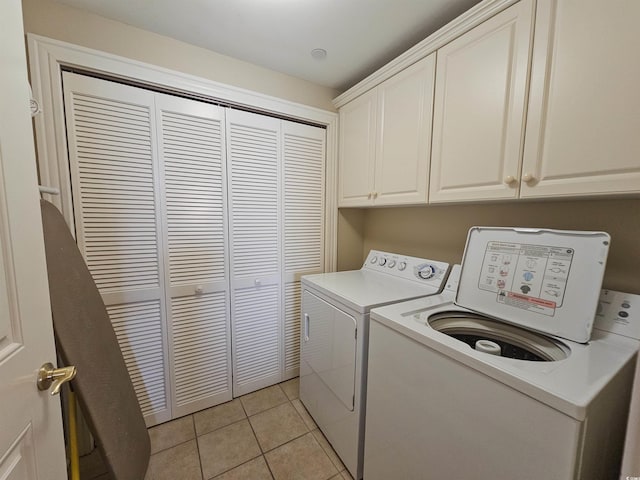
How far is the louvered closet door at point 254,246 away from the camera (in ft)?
5.89

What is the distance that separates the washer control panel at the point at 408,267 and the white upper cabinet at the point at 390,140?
0.47 meters

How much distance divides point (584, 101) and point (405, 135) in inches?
31.2

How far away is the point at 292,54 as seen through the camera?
1.72 metres

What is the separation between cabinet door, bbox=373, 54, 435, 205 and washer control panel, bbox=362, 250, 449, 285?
0.47 m

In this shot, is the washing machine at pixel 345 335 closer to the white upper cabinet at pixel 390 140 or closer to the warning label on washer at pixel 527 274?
the warning label on washer at pixel 527 274

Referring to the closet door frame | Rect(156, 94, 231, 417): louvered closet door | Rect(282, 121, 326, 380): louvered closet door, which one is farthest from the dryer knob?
the closet door frame

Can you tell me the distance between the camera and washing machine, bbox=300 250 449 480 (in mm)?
1316

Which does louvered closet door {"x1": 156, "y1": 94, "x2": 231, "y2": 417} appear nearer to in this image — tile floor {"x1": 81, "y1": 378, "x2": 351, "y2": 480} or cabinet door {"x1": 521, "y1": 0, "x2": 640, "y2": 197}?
tile floor {"x1": 81, "y1": 378, "x2": 351, "y2": 480}

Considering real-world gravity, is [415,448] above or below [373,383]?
below

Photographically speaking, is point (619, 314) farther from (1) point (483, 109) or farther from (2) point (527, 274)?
(1) point (483, 109)

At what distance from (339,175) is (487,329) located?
5.00ft

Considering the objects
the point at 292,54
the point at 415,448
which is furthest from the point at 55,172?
the point at 415,448

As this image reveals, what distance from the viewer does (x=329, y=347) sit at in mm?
1534

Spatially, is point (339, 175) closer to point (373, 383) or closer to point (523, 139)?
point (523, 139)
